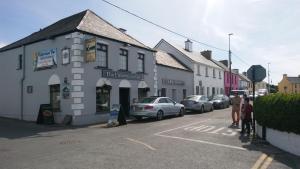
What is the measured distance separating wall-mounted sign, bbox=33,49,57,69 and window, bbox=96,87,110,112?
3.39 metres

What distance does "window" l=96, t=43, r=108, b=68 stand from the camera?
2125cm

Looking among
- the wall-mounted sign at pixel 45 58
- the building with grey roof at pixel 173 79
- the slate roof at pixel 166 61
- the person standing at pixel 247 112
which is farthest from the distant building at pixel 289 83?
the person standing at pixel 247 112

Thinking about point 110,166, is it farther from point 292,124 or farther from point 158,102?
point 158,102

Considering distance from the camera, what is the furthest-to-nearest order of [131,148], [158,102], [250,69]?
[158,102], [250,69], [131,148]

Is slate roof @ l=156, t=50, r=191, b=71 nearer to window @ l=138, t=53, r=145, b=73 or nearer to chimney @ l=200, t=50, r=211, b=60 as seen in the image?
window @ l=138, t=53, r=145, b=73

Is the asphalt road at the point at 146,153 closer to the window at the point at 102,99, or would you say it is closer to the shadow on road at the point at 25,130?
the shadow on road at the point at 25,130

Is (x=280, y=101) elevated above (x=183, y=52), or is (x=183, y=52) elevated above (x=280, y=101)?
(x=183, y=52)

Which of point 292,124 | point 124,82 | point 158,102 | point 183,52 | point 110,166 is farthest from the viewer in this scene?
point 183,52

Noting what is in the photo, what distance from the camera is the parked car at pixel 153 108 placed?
20.6 m

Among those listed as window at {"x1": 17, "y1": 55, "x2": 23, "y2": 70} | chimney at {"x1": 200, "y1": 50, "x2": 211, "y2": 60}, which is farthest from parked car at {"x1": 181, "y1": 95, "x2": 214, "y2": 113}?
chimney at {"x1": 200, "y1": 50, "x2": 211, "y2": 60}

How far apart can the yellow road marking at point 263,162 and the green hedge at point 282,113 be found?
1237 mm

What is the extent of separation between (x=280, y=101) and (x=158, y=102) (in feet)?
36.7

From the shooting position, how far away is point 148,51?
26.6 meters

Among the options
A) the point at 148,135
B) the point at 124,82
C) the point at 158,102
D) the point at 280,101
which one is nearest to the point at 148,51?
the point at 124,82
